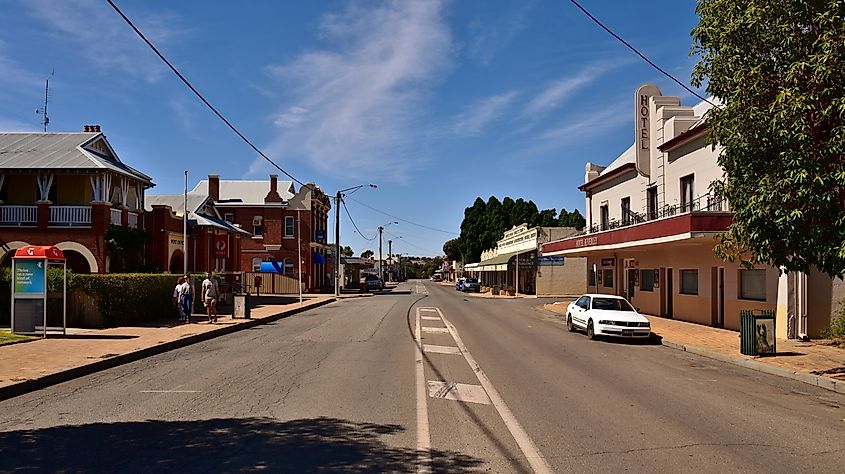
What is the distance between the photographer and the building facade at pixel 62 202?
26828mm

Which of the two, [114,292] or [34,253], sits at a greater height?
[34,253]

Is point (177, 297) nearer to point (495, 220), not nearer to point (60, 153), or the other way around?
point (60, 153)

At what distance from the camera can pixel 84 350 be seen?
51.1 feet

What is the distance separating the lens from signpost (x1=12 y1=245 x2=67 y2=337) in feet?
59.1

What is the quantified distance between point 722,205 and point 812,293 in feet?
14.8

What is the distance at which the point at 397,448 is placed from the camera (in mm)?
7324

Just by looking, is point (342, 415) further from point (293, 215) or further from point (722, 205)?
point (293, 215)

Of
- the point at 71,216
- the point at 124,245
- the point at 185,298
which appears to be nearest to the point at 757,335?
the point at 185,298

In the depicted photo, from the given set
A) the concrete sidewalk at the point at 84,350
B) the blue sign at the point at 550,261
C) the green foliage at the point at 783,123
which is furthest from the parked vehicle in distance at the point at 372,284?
the green foliage at the point at 783,123

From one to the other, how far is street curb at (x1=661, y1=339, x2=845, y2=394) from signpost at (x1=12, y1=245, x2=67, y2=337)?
16348mm

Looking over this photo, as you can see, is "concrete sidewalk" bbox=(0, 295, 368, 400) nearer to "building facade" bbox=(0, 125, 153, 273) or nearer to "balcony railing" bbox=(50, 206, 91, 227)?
"building facade" bbox=(0, 125, 153, 273)

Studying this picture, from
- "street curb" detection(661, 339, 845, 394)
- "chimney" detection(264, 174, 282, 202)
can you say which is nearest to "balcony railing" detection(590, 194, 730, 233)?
"street curb" detection(661, 339, 845, 394)

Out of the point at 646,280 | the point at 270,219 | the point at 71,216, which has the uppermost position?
the point at 270,219

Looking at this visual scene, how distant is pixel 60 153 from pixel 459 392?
23338 mm
